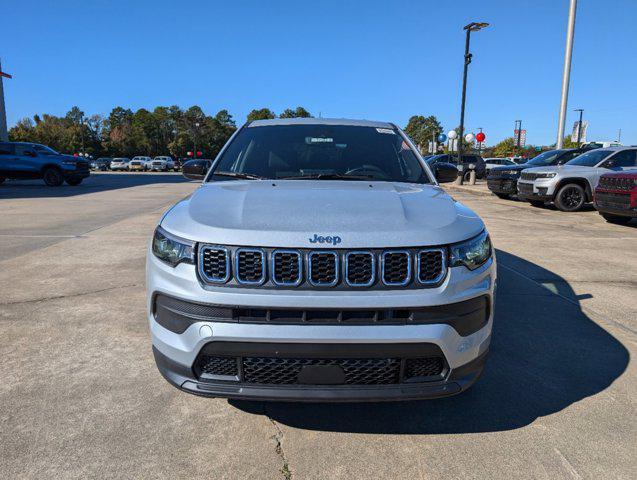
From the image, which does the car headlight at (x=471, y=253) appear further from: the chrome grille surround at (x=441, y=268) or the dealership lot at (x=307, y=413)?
the dealership lot at (x=307, y=413)

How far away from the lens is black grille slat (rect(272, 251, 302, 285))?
2.03 metres

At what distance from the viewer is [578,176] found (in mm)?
12242

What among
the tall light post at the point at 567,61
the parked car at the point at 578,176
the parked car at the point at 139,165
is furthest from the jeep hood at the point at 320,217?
the parked car at the point at 139,165

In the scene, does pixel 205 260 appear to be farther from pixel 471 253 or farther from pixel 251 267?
pixel 471 253

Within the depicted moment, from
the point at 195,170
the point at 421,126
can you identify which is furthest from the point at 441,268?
the point at 421,126

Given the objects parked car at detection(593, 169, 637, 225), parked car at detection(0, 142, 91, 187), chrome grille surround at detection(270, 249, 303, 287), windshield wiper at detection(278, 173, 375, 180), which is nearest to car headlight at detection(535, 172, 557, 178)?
parked car at detection(593, 169, 637, 225)

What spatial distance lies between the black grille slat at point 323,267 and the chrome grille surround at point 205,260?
37 centimetres

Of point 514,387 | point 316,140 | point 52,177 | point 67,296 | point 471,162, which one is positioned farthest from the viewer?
point 471,162

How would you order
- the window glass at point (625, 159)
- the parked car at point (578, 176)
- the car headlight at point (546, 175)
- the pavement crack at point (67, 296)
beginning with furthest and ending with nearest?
1. the car headlight at point (546, 175)
2. the parked car at point (578, 176)
3. the window glass at point (625, 159)
4. the pavement crack at point (67, 296)

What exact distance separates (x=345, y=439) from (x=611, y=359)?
7.18 ft

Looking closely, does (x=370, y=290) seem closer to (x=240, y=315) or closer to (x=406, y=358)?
(x=406, y=358)

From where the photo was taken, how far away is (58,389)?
282cm

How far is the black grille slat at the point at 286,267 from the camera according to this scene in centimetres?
203

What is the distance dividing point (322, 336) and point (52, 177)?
71.8 feet
